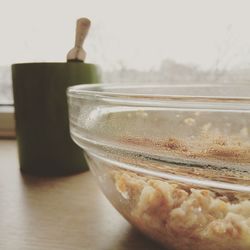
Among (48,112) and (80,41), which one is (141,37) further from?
(48,112)

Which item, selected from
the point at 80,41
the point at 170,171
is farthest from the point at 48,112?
the point at 170,171

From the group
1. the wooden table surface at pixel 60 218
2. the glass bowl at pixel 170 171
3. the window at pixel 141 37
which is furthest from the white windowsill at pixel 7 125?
the glass bowl at pixel 170 171

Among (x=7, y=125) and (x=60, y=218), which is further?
(x=7, y=125)

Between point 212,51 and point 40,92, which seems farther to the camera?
Answer: point 212,51

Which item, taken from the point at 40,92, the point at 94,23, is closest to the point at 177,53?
the point at 94,23

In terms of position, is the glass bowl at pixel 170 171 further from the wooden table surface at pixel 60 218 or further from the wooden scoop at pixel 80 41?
the wooden scoop at pixel 80 41

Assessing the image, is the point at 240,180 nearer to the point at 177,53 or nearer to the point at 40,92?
the point at 40,92
